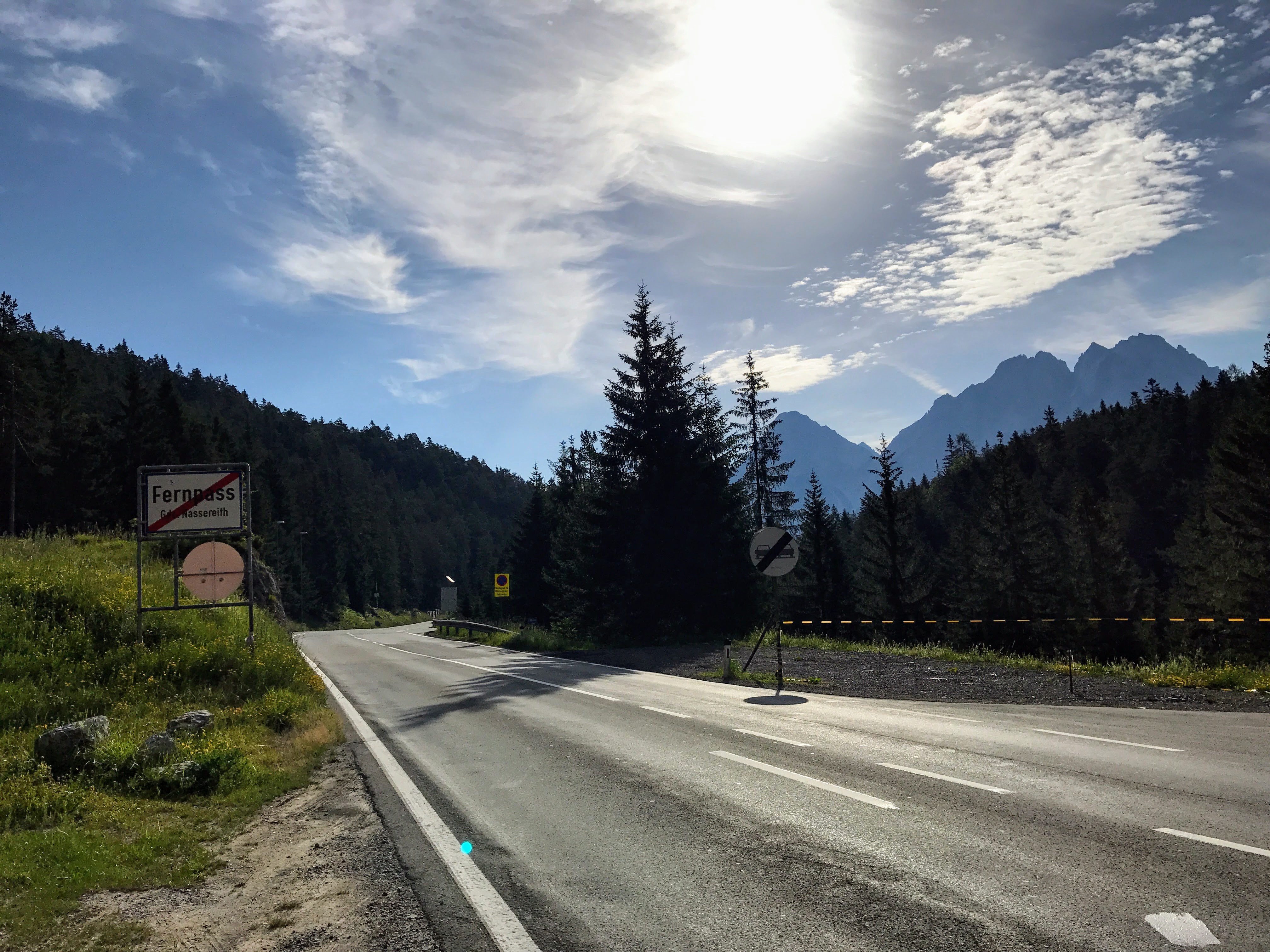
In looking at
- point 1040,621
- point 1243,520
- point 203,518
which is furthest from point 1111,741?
point 1243,520

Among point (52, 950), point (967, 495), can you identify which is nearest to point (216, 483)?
point (52, 950)

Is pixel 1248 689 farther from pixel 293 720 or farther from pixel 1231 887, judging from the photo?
pixel 293 720

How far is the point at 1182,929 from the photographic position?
366 cm

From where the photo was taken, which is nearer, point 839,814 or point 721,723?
point 839,814

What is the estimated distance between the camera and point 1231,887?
163 inches

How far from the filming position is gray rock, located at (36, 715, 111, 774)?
7742 millimetres

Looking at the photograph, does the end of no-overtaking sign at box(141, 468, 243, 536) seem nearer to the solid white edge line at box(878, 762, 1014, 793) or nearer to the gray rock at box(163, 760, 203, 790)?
the gray rock at box(163, 760, 203, 790)

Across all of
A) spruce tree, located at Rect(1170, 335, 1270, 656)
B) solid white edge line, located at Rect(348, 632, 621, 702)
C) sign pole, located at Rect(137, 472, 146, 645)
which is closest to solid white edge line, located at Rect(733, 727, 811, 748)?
solid white edge line, located at Rect(348, 632, 621, 702)

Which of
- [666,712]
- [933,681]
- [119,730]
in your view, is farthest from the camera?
[933,681]

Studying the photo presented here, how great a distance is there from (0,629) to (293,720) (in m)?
4.93

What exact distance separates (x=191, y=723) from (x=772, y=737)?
23.2ft

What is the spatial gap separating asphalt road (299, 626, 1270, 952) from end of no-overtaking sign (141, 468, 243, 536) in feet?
18.7

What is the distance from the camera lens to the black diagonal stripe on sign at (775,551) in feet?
55.2

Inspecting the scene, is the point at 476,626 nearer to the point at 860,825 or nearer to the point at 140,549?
the point at 140,549
